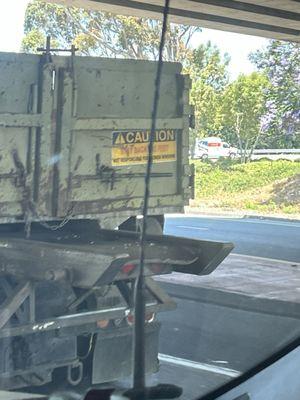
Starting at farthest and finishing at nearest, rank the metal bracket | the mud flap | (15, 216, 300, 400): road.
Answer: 1. (15, 216, 300, 400): road
2. the mud flap
3. the metal bracket

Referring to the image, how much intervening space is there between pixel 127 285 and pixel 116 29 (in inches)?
64.7

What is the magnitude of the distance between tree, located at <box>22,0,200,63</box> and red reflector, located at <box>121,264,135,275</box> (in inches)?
48.7

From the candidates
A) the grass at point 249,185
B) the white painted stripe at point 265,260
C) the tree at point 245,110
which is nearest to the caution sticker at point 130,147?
the grass at point 249,185

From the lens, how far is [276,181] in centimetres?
632

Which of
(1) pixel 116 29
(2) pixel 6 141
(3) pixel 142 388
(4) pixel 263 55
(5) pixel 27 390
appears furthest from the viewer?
(4) pixel 263 55

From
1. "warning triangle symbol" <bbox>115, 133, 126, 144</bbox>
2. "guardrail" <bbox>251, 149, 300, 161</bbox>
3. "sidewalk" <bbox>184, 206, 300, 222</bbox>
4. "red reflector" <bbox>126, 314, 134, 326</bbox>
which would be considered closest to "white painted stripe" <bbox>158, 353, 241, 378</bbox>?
"red reflector" <bbox>126, 314, 134, 326</bbox>

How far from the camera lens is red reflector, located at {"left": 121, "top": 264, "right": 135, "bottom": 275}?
150 inches

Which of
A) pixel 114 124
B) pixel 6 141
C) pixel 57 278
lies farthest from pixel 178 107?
pixel 57 278

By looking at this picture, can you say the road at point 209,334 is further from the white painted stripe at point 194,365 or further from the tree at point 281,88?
the tree at point 281,88

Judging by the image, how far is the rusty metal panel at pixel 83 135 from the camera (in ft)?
13.4

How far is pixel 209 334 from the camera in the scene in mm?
5410

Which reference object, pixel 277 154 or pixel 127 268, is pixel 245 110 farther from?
pixel 127 268

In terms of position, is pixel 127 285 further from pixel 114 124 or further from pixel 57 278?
pixel 114 124

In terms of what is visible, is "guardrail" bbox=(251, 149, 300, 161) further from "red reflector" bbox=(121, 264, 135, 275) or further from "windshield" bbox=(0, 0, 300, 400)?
"red reflector" bbox=(121, 264, 135, 275)
